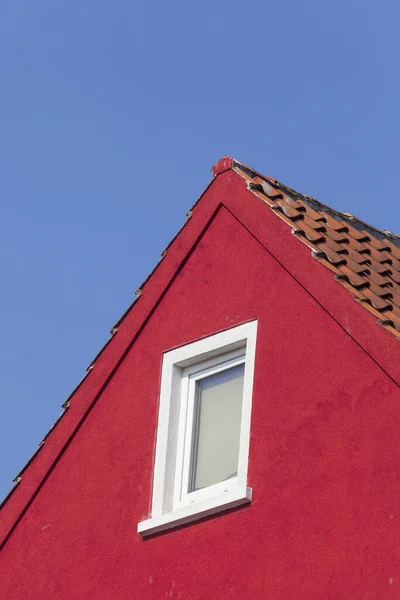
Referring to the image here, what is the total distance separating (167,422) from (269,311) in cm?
120

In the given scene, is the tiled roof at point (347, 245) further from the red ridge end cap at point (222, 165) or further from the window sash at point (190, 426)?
the window sash at point (190, 426)

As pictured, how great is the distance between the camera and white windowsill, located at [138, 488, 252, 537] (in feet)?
36.9

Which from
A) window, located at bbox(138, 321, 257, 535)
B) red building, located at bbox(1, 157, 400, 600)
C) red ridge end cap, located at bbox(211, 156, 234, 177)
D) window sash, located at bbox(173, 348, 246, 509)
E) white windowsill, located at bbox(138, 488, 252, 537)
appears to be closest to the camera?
red building, located at bbox(1, 157, 400, 600)

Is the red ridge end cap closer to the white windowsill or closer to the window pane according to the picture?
the window pane

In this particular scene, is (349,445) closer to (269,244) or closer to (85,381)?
(269,244)

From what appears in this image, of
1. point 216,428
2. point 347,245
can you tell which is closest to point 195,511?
point 216,428

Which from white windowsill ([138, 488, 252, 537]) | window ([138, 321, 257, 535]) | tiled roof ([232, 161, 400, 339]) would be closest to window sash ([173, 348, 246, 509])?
window ([138, 321, 257, 535])

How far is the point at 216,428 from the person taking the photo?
1218 cm

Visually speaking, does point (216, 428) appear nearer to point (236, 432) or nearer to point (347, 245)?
point (236, 432)

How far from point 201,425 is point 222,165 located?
7.34 feet

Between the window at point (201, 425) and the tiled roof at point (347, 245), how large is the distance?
837 mm

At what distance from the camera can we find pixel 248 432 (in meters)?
11.6

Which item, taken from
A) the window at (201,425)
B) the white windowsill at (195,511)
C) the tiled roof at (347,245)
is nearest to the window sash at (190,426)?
the window at (201,425)

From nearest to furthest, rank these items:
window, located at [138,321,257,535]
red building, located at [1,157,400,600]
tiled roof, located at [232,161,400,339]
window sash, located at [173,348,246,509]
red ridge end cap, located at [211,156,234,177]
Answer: red building, located at [1,157,400,600] < tiled roof, located at [232,161,400,339] < window, located at [138,321,257,535] < window sash, located at [173,348,246,509] < red ridge end cap, located at [211,156,234,177]
